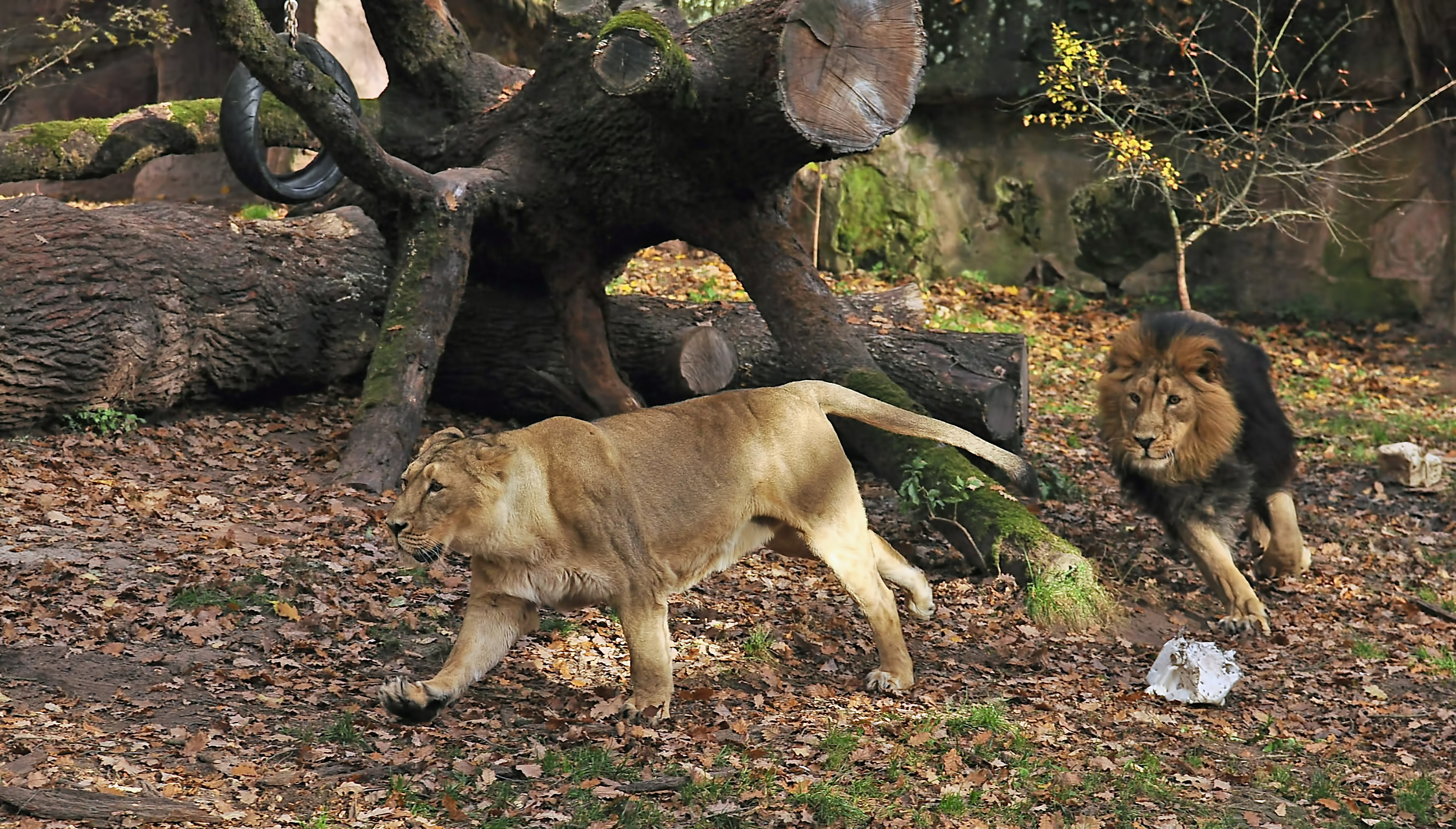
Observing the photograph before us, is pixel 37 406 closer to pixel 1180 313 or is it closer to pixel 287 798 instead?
pixel 287 798

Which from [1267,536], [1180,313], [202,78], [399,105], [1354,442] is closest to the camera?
[1180,313]

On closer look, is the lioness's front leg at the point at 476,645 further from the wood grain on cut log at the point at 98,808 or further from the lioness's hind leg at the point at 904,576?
the lioness's hind leg at the point at 904,576

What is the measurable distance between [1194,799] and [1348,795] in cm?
72

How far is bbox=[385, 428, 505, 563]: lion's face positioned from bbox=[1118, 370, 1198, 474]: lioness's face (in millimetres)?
4458

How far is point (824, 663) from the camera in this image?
6.98m

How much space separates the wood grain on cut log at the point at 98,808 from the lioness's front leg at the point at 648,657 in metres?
1.77

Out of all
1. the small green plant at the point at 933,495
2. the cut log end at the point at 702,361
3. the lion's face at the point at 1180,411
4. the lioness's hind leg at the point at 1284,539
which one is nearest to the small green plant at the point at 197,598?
the small green plant at the point at 933,495

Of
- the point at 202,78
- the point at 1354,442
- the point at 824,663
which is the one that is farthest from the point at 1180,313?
the point at 202,78

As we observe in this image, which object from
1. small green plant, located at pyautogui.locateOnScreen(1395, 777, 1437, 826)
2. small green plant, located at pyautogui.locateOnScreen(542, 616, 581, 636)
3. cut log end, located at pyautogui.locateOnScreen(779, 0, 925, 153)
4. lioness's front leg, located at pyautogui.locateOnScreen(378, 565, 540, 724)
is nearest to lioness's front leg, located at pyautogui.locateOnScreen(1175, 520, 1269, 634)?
small green plant, located at pyautogui.locateOnScreen(1395, 777, 1437, 826)

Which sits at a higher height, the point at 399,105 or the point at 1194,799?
the point at 399,105

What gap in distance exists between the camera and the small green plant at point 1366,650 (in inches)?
303

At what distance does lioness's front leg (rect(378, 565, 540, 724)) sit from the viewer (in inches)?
212

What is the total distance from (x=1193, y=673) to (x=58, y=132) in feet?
30.4

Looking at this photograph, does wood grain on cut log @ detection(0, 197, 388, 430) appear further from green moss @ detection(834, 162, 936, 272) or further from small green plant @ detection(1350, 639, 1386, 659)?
green moss @ detection(834, 162, 936, 272)
